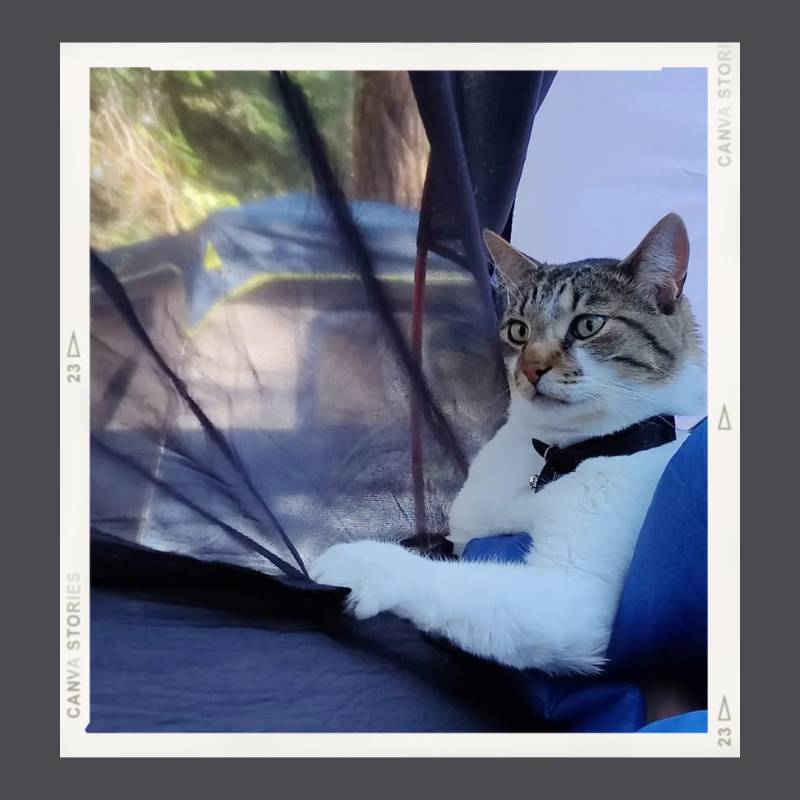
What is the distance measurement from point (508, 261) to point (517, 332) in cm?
16

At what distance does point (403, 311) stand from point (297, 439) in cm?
36

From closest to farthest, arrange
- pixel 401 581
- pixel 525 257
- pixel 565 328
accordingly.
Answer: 1. pixel 401 581
2. pixel 565 328
3. pixel 525 257

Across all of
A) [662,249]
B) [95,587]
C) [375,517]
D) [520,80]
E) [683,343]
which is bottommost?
[95,587]

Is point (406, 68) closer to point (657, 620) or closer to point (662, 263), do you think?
point (662, 263)

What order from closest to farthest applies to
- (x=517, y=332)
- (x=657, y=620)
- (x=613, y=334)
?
(x=657, y=620), (x=613, y=334), (x=517, y=332)

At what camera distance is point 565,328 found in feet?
5.34

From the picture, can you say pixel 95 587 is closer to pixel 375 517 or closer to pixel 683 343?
pixel 375 517

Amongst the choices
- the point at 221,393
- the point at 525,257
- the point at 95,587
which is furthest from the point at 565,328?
the point at 95,587

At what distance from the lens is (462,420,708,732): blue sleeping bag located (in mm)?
1482

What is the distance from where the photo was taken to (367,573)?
1561mm

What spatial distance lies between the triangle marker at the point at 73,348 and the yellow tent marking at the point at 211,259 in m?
0.30

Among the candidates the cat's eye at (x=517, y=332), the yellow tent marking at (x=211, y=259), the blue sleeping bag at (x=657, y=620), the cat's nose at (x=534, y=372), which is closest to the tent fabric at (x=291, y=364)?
the yellow tent marking at (x=211, y=259)

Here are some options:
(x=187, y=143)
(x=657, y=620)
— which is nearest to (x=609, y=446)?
(x=657, y=620)

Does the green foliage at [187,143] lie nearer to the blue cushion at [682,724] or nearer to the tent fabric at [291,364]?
the tent fabric at [291,364]
